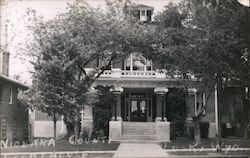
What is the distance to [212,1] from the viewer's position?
682 centimetres

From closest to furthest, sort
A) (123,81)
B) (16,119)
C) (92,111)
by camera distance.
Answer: (16,119) → (92,111) → (123,81)

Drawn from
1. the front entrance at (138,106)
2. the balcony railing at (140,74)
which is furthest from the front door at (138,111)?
the balcony railing at (140,74)

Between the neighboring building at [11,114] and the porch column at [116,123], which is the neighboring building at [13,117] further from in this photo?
the porch column at [116,123]

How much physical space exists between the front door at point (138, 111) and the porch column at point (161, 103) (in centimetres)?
23

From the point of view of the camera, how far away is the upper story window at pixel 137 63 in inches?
278

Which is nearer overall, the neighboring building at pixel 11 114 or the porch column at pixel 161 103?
A: the neighboring building at pixel 11 114

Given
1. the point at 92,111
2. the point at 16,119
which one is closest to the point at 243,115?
the point at 92,111

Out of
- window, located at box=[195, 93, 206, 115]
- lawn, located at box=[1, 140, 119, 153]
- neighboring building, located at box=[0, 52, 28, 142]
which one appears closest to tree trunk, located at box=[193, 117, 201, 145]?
window, located at box=[195, 93, 206, 115]

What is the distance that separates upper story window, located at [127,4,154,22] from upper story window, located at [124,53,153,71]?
2.11 ft

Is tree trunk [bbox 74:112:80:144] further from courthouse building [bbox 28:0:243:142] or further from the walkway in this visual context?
the walkway

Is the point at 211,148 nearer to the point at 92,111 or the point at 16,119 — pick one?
the point at 92,111

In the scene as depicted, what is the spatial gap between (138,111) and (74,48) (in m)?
1.56

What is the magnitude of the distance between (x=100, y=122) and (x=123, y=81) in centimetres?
97

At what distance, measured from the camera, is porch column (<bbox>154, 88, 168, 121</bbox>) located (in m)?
7.04
